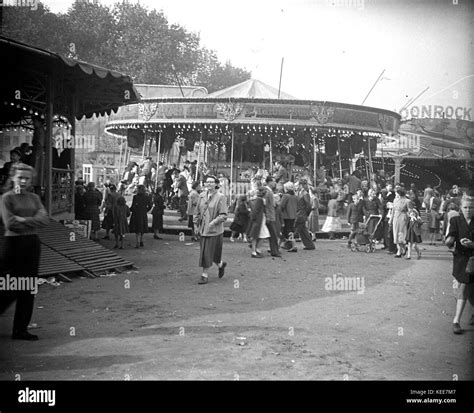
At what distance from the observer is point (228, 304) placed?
7855mm

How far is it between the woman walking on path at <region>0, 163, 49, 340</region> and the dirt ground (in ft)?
0.96

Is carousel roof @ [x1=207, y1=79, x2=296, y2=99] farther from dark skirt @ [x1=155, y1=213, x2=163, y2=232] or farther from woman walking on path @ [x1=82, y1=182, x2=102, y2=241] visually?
woman walking on path @ [x1=82, y1=182, x2=102, y2=241]

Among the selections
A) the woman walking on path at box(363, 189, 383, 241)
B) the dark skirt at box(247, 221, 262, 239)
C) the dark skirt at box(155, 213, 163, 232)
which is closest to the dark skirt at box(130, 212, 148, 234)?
the dark skirt at box(155, 213, 163, 232)

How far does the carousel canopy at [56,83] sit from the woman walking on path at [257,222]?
4.17m

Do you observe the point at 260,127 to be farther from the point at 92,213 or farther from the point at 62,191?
the point at 62,191

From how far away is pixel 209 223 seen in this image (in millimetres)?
9469

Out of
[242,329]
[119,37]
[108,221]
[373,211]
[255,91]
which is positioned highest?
[119,37]

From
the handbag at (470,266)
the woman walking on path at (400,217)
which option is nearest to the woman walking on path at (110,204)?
the woman walking on path at (400,217)

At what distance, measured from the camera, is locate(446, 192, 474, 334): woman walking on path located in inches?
258

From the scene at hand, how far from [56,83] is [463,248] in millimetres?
10165

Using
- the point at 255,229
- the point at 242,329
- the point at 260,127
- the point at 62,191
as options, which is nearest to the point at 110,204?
the point at 62,191

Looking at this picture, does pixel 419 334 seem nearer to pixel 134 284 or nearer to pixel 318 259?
pixel 134 284

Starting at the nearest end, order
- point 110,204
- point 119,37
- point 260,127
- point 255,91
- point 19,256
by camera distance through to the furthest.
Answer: point 19,256 → point 110,204 → point 260,127 → point 255,91 → point 119,37
